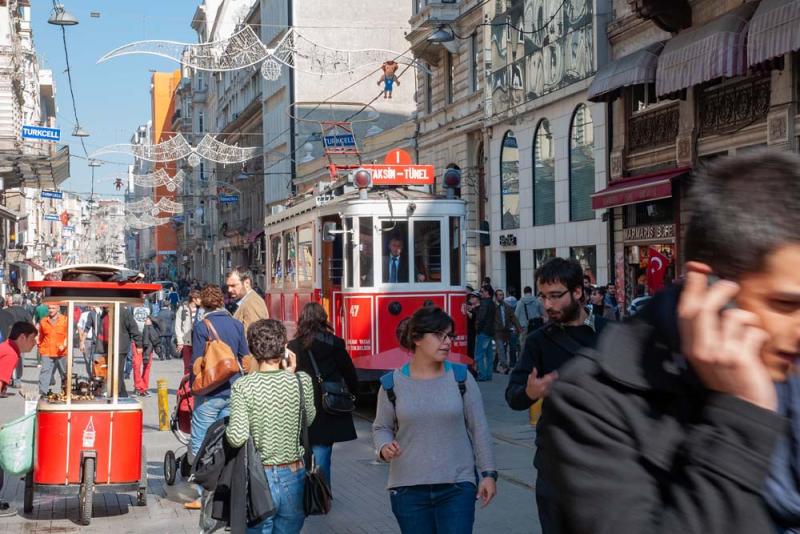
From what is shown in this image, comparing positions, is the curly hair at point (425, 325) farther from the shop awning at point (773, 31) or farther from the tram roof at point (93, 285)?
the shop awning at point (773, 31)

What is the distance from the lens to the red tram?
55.2 ft

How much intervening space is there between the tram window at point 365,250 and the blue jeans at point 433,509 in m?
11.4

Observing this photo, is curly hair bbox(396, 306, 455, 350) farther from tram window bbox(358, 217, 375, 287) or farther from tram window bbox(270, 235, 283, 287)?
tram window bbox(270, 235, 283, 287)

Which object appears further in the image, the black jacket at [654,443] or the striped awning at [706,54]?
the striped awning at [706,54]

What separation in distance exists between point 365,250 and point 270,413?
10582mm

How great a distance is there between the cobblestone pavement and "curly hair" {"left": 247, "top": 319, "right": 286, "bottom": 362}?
270cm

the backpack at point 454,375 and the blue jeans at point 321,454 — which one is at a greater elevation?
the backpack at point 454,375

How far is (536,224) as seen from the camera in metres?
30.2

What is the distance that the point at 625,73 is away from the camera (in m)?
22.8

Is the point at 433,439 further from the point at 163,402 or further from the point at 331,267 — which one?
the point at 331,267

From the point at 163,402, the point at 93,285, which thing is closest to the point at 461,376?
the point at 93,285

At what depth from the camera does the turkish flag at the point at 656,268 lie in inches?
886

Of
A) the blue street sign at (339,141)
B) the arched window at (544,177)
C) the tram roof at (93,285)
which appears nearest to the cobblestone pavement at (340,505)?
the tram roof at (93,285)

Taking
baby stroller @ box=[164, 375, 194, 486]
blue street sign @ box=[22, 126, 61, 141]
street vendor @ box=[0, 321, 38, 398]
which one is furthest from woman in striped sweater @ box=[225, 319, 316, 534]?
blue street sign @ box=[22, 126, 61, 141]
